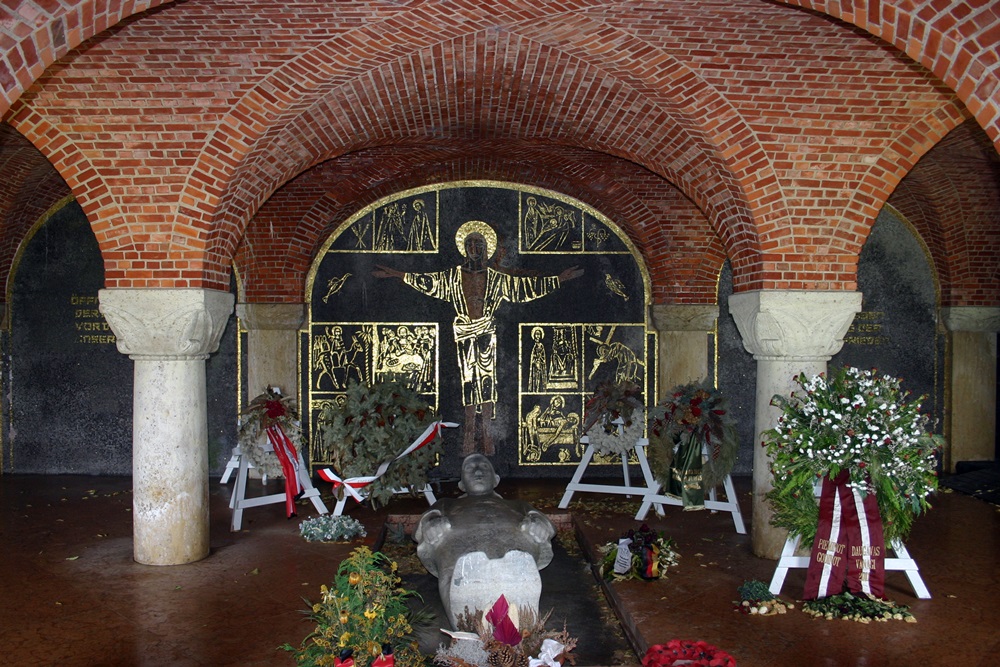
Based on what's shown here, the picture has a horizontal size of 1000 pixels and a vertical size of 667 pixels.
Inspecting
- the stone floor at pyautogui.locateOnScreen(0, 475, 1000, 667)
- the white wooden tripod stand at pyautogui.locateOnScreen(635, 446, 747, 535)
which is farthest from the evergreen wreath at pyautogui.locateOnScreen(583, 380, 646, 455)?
the stone floor at pyautogui.locateOnScreen(0, 475, 1000, 667)

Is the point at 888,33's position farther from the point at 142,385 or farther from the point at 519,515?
the point at 142,385

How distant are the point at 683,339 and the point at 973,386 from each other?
422 centimetres

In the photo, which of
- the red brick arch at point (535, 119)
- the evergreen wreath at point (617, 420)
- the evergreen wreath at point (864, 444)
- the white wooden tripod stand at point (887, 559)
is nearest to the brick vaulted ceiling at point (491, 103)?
the red brick arch at point (535, 119)

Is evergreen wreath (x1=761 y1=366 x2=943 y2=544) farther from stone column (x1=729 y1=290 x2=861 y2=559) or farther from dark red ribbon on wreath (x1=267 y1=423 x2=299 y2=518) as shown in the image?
dark red ribbon on wreath (x1=267 y1=423 x2=299 y2=518)

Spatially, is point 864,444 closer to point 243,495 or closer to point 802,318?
point 802,318

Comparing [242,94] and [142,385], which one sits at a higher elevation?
[242,94]

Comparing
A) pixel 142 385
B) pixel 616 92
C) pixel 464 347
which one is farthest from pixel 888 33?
pixel 464 347

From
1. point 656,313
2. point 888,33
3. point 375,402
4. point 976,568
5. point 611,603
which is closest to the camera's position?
point 888,33

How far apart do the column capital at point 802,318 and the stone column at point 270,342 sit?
22.4 feet

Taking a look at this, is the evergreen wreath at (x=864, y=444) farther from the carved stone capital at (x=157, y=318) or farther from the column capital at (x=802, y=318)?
the carved stone capital at (x=157, y=318)

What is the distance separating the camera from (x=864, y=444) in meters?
6.07

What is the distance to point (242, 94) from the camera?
23.8 ft

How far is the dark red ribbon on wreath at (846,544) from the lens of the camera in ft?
20.7

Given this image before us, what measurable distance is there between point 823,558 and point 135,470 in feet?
18.6
